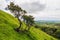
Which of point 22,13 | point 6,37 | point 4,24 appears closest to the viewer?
point 6,37

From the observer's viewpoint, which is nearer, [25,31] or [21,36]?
[21,36]

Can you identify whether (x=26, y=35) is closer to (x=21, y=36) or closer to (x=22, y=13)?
(x=21, y=36)

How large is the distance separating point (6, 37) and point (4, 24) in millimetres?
11537

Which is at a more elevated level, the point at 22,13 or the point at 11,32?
the point at 22,13

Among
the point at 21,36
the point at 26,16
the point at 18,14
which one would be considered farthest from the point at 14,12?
the point at 21,36

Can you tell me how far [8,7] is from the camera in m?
73.8

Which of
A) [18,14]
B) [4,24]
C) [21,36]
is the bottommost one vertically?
[21,36]

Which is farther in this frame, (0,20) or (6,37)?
(0,20)

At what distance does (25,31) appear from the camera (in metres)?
82.9

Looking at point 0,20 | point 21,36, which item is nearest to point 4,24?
point 0,20

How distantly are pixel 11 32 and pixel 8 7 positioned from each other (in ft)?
38.4

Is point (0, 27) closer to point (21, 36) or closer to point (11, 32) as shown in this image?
point (11, 32)

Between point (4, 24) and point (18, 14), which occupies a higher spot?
point (18, 14)

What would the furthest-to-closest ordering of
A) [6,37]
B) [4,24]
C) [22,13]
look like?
[4,24]
[22,13]
[6,37]
